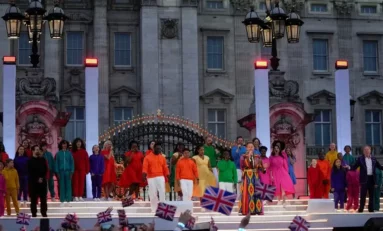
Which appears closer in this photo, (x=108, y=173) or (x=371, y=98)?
(x=108, y=173)

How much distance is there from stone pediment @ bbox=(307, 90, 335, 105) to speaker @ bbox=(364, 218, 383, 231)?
25902 mm

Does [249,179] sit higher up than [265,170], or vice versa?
[265,170]

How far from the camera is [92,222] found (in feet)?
68.9

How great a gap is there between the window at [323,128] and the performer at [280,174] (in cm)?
2379

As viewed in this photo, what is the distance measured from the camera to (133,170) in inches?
948

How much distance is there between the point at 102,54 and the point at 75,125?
383 cm

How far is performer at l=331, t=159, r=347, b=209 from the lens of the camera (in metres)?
23.8

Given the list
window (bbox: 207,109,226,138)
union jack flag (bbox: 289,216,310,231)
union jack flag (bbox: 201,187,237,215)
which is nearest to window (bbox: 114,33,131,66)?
window (bbox: 207,109,226,138)

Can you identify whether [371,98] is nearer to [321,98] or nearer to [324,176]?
[321,98]

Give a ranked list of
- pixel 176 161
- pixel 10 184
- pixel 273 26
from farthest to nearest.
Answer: pixel 273 26, pixel 176 161, pixel 10 184

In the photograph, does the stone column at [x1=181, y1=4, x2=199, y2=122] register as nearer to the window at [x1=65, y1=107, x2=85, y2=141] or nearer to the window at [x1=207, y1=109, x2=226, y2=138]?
the window at [x1=207, y1=109, x2=226, y2=138]

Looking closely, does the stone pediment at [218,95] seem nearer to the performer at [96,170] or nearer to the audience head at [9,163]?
the performer at [96,170]

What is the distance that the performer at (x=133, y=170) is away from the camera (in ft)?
78.9

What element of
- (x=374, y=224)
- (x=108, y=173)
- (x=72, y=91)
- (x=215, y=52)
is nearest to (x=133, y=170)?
(x=108, y=173)
